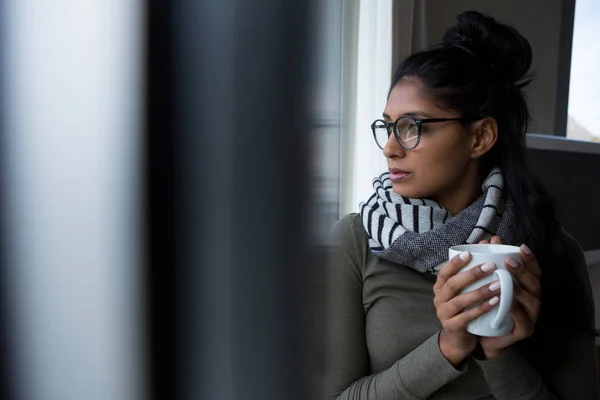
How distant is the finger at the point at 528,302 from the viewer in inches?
30.1

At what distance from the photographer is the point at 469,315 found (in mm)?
726

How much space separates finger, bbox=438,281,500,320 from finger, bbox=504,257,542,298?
33mm

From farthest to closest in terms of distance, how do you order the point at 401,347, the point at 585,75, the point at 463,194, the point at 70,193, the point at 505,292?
the point at 585,75 < the point at 463,194 < the point at 401,347 < the point at 505,292 < the point at 70,193

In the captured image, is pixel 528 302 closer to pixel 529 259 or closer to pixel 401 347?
pixel 529 259

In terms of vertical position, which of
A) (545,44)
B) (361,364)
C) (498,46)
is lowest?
Result: (361,364)

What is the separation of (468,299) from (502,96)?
0.51 meters

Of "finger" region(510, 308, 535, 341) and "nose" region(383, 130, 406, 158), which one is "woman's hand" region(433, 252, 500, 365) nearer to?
"finger" region(510, 308, 535, 341)

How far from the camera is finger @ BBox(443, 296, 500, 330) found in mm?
712

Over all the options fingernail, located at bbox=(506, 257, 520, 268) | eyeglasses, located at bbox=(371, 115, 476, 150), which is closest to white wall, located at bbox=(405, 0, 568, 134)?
eyeglasses, located at bbox=(371, 115, 476, 150)

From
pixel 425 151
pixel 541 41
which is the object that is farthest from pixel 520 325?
pixel 541 41

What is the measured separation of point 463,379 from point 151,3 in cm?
92

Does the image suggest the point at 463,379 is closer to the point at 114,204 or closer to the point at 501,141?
the point at 501,141

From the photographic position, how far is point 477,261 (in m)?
0.71

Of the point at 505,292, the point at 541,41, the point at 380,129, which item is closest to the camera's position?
the point at 505,292
